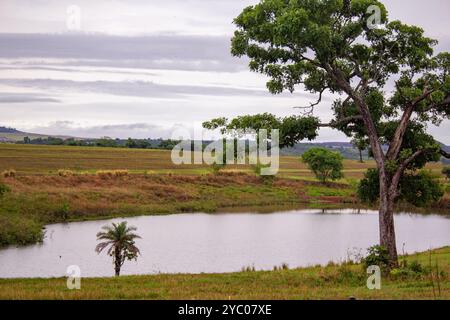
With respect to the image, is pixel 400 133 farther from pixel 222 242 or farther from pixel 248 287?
pixel 222 242

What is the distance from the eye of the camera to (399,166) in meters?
24.5

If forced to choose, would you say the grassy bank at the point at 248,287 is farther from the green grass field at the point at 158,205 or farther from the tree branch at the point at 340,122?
the tree branch at the point at 340,122

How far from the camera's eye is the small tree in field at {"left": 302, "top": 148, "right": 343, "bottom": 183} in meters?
119

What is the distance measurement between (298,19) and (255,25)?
2758mm

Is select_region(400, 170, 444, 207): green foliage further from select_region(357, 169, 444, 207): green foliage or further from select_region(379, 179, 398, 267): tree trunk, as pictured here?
select_region(379, 179, 398, 267): tree trunk

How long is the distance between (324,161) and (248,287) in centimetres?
10194

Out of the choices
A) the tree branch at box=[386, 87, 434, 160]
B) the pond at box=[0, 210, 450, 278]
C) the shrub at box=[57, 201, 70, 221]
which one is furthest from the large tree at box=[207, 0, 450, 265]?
the shrub at box=[57, 201, 70, 221]

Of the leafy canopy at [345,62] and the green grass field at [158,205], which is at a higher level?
the leafy canopy at [345,62]

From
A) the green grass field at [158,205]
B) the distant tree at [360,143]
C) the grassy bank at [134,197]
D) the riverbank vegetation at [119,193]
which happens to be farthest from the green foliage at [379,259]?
the grassy bank at [134,197]

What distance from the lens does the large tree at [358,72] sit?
23.6m

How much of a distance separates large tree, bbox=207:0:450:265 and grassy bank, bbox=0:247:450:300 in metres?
3.28

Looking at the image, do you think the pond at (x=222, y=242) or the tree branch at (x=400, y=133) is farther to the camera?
the pond at (x=222, y=242)

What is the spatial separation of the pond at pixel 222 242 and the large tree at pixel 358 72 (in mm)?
7566

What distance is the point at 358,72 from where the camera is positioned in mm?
25969
